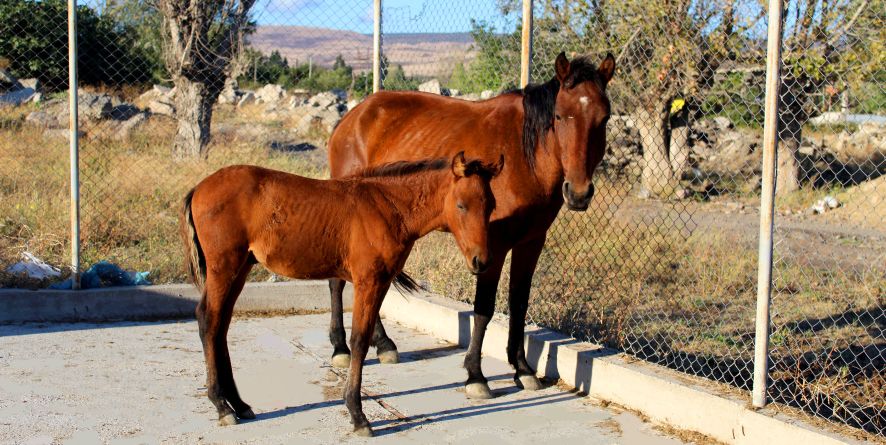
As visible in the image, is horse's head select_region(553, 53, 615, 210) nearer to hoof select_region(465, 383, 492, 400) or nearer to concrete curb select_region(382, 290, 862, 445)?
concrete curb select_region(382, 290, 862, 445)

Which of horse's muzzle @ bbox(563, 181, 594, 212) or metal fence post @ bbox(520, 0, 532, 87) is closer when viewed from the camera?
horse's muzzle @ bbox(563, 181, 594, 212)

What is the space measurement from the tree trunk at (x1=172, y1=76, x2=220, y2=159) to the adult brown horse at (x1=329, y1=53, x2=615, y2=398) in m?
8.11

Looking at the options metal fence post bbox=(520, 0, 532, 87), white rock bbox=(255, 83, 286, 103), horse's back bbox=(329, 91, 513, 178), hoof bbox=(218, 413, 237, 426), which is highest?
metal fence post bbox=(520, 0, 532, 87)

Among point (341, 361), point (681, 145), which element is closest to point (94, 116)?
point (681, 145)

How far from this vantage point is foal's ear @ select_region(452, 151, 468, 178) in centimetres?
462

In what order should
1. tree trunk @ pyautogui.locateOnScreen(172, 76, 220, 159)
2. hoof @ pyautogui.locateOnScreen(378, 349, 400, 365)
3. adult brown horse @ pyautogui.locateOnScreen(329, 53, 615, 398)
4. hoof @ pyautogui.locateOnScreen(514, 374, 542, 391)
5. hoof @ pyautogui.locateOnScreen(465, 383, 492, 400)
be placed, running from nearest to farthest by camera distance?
1. adult brown horse @ pyautogui.locateOnScreen(329, 53, 615, 398)
2. hoof @ pyautogui.locateOnScreen(465, 383, 492, 400)
3. hoof @ pyautogui.locateOnScreen(514, 374, 542, 391)
4. hoof @ pyautogui.locateOnScreen(378, 349, 400, 365)
5. tree trunk @ pyautogui.locateOnScreen(172, 76, 220, 159)

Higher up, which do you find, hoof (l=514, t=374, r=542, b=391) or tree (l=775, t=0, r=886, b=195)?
tree (l=775, t=0, r=886, b=195)

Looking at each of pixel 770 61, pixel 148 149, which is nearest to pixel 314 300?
pixel 770 61

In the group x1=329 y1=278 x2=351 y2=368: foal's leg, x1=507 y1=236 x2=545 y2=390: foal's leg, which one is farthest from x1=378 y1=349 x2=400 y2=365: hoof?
x1=507 y1=236 x2=545 y2=390: foal's leg

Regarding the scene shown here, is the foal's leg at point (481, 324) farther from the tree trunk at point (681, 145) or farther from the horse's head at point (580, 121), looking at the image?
the tree trunk at point (681, 145)

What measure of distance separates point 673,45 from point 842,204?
29.3 ft

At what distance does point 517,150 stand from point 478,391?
160 centimetres

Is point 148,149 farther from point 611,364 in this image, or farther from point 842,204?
point 842,204

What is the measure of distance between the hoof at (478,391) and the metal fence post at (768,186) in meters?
1.70
